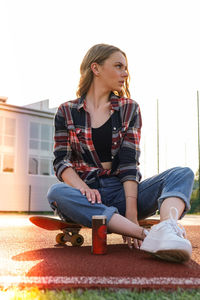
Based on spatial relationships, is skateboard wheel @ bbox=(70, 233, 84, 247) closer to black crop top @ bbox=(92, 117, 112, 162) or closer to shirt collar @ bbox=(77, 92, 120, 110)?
black crop top @ bbox=(92, 117, 112, 162)

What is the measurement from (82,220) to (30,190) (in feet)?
52.6

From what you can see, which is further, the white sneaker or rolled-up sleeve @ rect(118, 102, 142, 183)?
rolled-up sleeve @ rect(118, 102, 142, 183)

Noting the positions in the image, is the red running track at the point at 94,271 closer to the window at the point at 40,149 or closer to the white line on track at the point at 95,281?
the white line on track at the point at 95,281

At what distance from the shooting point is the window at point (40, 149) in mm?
18375

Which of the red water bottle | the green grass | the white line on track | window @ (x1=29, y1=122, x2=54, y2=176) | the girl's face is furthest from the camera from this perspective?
window @ (x1=29, y1=122, x2=54, y2=176)

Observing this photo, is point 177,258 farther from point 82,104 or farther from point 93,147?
point 82,104

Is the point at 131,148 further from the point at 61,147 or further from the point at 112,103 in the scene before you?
the point at 61,147

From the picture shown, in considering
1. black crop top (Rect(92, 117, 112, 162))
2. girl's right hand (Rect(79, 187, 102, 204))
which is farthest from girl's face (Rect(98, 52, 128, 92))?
girl's right hand (Rect(79, 187, 102, 204))

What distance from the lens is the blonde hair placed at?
272 centimetres

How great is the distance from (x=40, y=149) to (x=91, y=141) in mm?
16448

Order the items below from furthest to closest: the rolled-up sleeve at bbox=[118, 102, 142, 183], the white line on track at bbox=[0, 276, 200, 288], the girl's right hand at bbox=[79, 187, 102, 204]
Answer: the rolled-up sleeve at bbox=[118, 102, 142, 183] → the girl's right hand at bbox=[79, 187, 102, 204] → the white line on track at bbox=[0, 276, 200, 288]

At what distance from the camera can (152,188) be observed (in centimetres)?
245

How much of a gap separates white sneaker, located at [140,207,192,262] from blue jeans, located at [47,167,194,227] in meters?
0.27

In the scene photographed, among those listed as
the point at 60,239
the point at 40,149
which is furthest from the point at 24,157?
the point at 60,239
